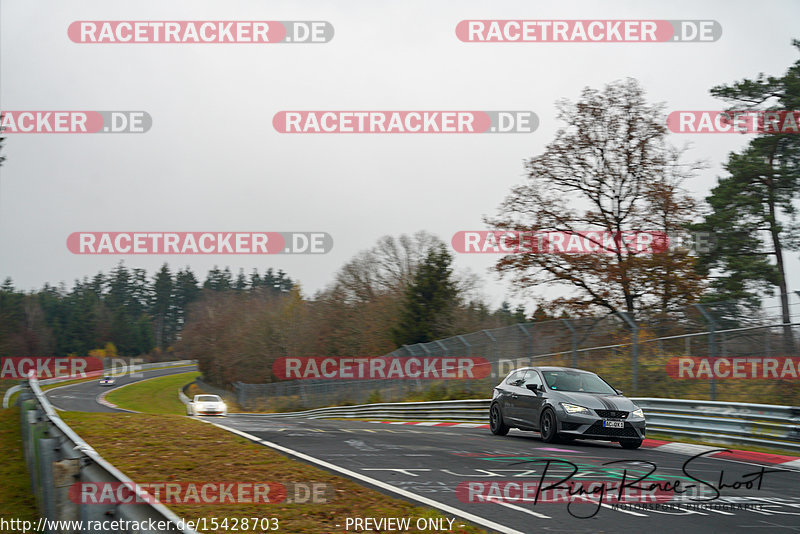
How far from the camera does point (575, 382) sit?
1465 centimetres

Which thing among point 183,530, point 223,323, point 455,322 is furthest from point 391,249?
point 183,530

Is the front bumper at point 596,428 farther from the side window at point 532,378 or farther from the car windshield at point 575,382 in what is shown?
the side window at point 532,378

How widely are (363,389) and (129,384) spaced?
197 ft

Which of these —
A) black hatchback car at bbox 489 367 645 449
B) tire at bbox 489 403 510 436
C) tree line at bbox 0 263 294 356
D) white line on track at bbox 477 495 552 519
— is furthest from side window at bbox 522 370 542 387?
tree line at bbox 0 263 294 356

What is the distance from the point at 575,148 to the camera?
31.2 meters

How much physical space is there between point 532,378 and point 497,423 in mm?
1402

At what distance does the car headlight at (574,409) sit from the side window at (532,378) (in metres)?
1.14

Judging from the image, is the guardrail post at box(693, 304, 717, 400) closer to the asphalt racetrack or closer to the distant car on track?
the asphalt racetrack

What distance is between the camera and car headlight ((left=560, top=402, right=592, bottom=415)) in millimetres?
13397

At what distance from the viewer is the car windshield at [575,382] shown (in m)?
14.4

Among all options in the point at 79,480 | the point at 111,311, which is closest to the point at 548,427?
the point at 79,480

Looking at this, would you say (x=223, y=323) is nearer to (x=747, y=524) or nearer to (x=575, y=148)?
(x=575, y=148)

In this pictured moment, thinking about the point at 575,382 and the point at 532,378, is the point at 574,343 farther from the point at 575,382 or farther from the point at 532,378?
the point at 575,382

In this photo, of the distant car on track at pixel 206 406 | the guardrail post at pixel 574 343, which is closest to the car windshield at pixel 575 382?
the guardrail post at pixel 574 343
